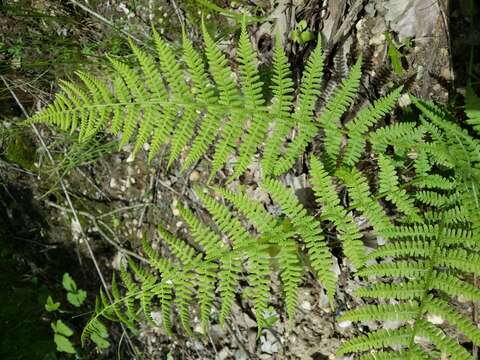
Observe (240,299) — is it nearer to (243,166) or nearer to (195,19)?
(243,166)

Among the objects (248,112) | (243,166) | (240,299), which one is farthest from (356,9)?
(240,299)

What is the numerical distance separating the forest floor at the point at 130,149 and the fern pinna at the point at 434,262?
1.98ft

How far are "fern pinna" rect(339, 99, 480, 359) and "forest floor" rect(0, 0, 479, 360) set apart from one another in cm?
60

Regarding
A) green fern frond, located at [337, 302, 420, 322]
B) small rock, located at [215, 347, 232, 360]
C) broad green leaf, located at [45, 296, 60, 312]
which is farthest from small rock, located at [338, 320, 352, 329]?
broad green leaf, located at [45, 296, 60, 312]

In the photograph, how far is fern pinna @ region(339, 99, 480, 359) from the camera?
1.71 m

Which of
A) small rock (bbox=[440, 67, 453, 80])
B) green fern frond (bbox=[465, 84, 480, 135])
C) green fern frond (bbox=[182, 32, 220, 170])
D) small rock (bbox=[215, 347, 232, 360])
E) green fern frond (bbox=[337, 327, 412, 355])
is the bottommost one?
small rock (bbox=[215, 347, 232, 360])

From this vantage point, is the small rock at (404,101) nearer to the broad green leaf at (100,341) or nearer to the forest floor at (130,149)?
the forest floor at (130,149)

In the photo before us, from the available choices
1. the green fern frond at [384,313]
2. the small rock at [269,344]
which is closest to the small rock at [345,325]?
the small rock at [269,344]

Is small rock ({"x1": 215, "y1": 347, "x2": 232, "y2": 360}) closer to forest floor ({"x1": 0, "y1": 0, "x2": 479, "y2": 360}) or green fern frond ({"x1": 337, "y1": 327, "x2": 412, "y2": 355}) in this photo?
forest floor ({"x1": 0, "y1": 0, "x2": 479, "y2": 360})

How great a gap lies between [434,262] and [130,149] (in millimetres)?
2673

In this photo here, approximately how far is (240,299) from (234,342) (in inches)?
13.1

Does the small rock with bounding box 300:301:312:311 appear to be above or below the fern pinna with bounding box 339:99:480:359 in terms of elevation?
below

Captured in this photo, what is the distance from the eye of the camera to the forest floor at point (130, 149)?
8.59 feet

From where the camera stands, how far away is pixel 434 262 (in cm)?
184
